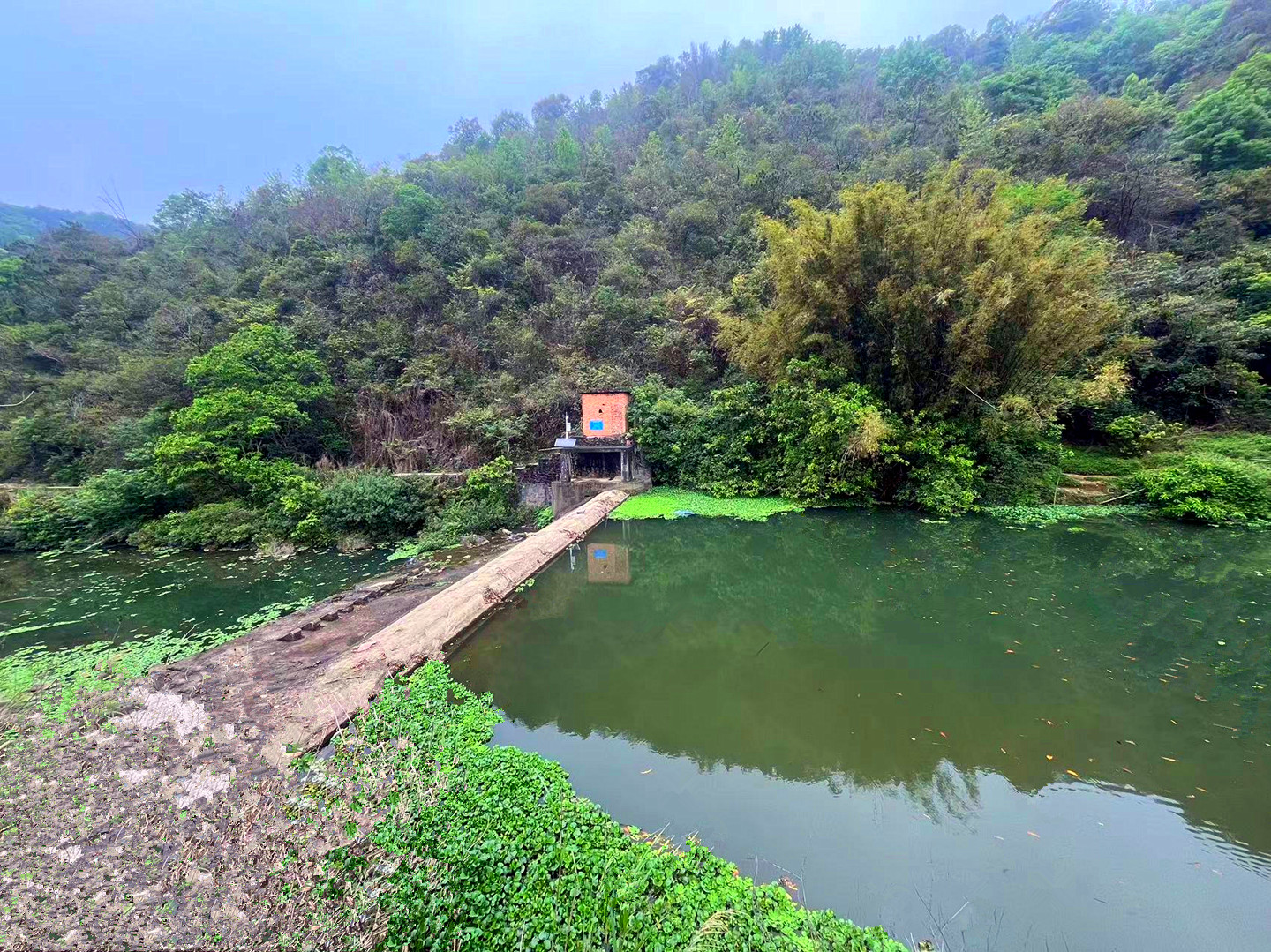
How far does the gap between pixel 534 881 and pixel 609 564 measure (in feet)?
15.5

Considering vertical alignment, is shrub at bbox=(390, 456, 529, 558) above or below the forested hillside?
below

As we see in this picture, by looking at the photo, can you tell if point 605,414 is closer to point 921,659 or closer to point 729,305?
point 729,305

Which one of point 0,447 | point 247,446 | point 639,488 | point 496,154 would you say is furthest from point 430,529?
point 496,154

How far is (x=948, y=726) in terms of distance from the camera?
10.6 feet

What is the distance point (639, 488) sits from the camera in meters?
10.5

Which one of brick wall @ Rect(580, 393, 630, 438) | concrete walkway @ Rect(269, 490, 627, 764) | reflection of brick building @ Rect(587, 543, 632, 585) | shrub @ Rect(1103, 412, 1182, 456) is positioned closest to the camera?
concrete walkway @ Rect(269, 490, 627, 764)

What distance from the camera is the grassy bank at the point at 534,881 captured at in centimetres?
182

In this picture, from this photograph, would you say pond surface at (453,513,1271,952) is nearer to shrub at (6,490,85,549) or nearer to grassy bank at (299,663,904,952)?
grassy bank at (299,663,904,952)

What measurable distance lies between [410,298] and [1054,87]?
2700 centimetres

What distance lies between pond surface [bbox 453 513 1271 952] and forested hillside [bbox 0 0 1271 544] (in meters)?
3.52

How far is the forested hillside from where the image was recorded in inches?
324

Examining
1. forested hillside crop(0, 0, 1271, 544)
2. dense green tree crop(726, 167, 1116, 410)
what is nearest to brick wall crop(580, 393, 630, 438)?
forested hillside crop(0, 0, 1271, 544)

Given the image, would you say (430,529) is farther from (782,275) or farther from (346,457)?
(782,275)

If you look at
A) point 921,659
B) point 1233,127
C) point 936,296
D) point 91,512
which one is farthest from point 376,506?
point 1233,127
